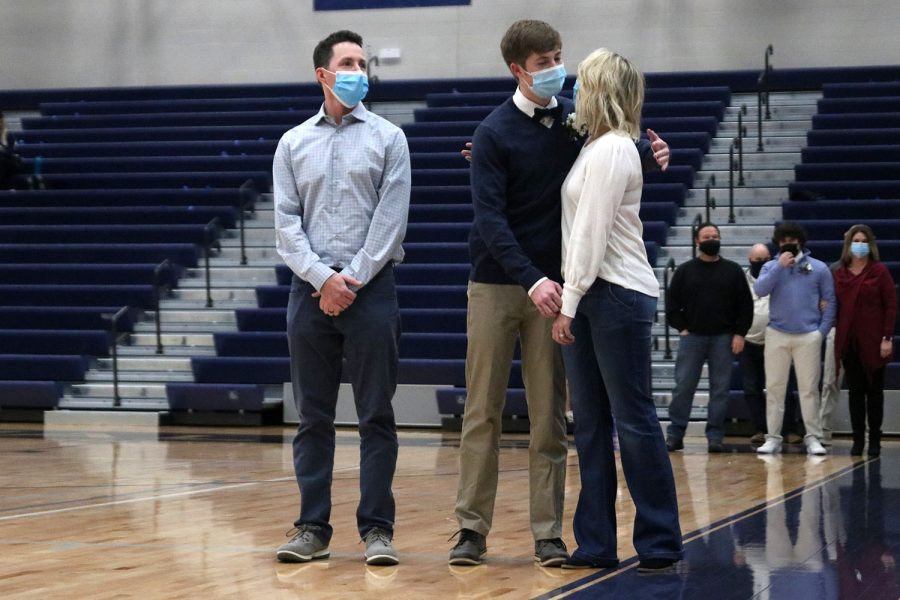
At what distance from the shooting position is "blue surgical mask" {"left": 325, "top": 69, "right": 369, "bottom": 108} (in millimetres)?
4035

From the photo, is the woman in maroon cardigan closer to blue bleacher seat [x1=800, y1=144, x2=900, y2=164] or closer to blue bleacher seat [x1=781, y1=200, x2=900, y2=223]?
blue bleacher seat [x1=781, y1=200, x2=900, y2=223]

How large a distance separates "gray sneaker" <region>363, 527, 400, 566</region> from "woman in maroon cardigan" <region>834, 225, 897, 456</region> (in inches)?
187

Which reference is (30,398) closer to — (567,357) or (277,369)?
(277,369)

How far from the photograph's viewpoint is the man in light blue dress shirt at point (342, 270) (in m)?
3.97

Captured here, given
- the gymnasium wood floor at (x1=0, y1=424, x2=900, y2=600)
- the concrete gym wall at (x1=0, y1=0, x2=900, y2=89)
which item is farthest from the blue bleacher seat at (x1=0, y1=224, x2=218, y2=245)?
the gymnasium wood floor at (x1=0, y1=424, x2=900, y2=600)

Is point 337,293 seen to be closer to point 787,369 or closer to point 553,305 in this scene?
point 553,305

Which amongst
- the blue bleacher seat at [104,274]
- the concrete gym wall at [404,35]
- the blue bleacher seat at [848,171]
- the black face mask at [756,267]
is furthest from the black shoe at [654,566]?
the concrete gym wall at [404,35]

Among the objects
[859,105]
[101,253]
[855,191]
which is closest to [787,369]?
[855,191]

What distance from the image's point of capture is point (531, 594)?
3.41 metres

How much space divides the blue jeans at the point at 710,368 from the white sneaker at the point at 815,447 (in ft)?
2.03

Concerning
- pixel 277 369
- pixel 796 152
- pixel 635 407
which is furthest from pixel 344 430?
pixel 635 407

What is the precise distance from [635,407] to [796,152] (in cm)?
969

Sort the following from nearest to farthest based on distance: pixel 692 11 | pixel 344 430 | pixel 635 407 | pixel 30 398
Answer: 1. pixel 635 407
2. pixel 344 430
3. pixel 30 398
4. pixel 692 11

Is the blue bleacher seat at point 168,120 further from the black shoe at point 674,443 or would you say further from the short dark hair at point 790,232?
the black shoe at point 674,443
